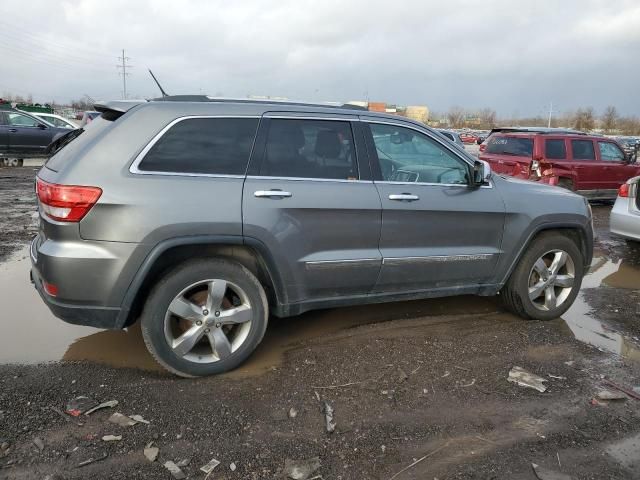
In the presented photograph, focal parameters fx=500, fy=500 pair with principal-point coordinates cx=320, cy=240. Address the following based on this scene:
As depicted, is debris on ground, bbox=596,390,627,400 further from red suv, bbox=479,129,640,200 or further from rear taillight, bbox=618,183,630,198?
red suv, bbox=479,129,640,200

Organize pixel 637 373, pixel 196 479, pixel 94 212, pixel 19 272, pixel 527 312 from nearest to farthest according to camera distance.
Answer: pixel 196 479, pixel 94 212, pixel 637 373, pixel 527 312, pixel 19 272

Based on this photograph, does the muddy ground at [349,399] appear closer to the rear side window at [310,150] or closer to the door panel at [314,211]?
the door panel at [314,211]

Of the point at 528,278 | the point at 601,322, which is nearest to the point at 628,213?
the point at 601,322

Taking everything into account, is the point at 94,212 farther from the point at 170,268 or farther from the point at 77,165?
the point at 170,268

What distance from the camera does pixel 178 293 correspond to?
10.7ft

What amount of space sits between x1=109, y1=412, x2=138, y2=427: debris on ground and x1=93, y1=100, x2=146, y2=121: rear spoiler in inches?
76.1

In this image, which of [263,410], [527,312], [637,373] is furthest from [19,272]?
[637,373]

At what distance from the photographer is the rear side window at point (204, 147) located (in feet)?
10.6

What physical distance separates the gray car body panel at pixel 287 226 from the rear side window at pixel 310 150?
70 millimetres

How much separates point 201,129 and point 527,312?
3300mm

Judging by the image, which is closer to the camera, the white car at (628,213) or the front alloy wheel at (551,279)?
the front alloy wheel at (551,279)

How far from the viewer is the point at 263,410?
3107mm

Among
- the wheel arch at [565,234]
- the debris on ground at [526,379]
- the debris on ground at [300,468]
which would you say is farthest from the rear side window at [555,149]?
the debris on ground at [300,468]

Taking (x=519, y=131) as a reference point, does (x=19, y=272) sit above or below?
below
